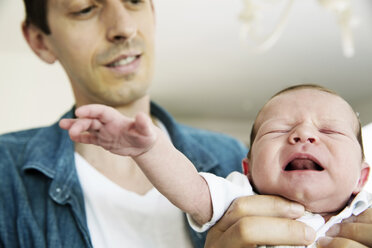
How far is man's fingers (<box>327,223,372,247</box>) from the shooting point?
45cm

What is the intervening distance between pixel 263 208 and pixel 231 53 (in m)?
2.22

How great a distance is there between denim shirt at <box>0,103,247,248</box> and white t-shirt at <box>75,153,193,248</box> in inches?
0.6

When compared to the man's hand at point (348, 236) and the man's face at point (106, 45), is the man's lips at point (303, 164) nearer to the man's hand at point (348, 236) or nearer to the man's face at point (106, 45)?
the man's hand at point (348, 236)

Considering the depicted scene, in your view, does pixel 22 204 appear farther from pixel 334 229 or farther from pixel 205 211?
pixel 334 229

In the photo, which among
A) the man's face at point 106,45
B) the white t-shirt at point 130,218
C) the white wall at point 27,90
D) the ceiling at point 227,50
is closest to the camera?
the white t-shirt at point 130,218

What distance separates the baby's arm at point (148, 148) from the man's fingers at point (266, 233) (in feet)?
0.11

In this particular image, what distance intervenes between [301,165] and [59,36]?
467mm

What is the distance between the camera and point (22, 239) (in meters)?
0.62

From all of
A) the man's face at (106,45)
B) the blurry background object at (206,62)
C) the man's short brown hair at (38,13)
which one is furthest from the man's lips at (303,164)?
the blurry background object at (206,62)

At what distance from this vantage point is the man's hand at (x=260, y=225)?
0.45 m

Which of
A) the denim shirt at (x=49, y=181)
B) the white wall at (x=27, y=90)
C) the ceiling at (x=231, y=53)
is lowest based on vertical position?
the white wall at (x=27, y=90)

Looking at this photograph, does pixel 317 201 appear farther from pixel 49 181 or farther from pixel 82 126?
pixel 49 181

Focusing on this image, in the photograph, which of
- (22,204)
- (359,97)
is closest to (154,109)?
(22,204)

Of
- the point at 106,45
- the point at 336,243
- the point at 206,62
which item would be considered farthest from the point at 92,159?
the point at 206,62
